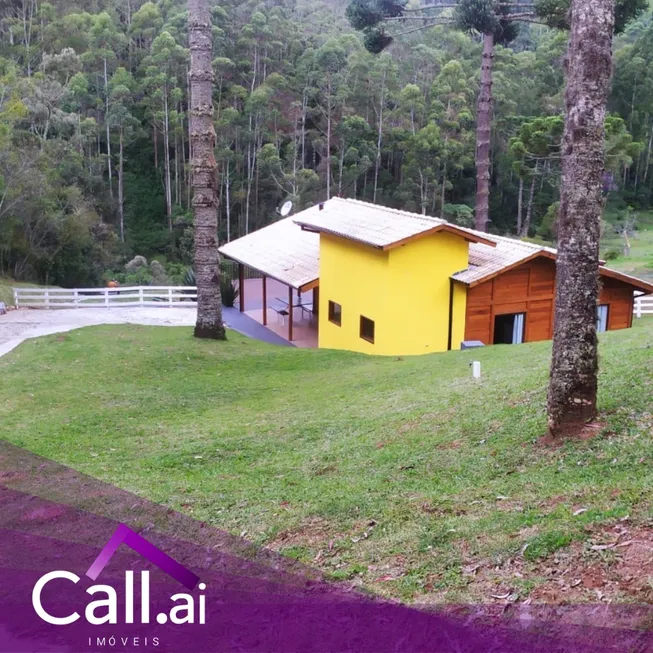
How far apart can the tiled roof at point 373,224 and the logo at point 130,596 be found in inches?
480

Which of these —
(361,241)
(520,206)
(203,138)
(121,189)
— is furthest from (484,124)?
(121,189)

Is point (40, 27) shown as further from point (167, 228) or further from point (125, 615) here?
point (125, 615)

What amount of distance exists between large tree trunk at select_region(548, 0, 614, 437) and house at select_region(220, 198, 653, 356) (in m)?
10.8

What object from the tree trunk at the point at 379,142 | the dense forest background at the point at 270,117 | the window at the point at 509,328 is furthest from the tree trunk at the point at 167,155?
the window at the point at 509,328

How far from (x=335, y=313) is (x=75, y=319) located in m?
7.82

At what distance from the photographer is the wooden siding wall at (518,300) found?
18625 millimetres

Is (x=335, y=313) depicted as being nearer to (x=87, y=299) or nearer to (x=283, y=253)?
(x=283, y=253)

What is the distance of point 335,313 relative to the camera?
2109 centimetres

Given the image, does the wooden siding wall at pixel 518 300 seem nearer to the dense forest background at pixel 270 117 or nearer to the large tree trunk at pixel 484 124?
the large tree trunk at pixel 484 124

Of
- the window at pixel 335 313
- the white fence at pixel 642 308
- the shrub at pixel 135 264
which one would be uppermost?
the window at pixel 335 313

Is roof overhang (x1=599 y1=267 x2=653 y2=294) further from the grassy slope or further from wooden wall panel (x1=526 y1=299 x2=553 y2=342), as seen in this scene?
the grassy slope

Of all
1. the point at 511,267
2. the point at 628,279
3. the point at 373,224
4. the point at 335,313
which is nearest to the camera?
the point at 511,267

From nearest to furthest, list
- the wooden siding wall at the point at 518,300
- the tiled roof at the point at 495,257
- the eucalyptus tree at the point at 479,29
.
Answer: the tiled roof at the point at 495,257
the wooden siding wall at the point at 518,300
the eucalyptus tree at the point at 479,29

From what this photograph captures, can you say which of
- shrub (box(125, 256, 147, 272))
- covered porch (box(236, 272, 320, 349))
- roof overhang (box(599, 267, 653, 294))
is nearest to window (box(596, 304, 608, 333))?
roof overhang (box(599, 267, 653, 294))
